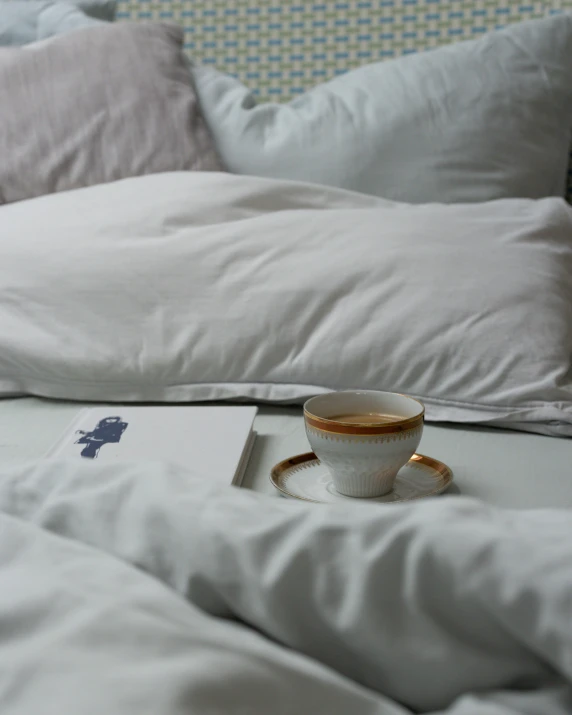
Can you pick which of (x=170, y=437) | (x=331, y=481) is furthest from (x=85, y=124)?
(x=331, y=481)

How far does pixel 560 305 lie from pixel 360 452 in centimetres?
37

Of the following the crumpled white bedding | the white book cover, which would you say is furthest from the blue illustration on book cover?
the crumpled white bedding

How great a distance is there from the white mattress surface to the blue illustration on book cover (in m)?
0.05

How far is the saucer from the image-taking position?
69 centimetres

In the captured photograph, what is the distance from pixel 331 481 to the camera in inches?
29.2

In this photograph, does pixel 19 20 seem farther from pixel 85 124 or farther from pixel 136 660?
pixel 136 660

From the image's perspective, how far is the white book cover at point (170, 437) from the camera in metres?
0.77

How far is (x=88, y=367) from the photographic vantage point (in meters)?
0.98

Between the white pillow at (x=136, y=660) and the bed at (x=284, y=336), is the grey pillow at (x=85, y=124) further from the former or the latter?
the white pillow at (x=136, y=660)

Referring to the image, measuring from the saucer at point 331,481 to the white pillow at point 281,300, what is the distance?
6.0 inches

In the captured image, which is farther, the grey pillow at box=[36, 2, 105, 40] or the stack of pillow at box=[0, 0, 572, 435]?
the grey pillow at box=[36, 2, 105, 40]

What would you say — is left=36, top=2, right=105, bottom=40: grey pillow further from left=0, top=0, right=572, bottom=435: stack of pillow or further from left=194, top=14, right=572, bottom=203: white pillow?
left=194, top=14, right=572, bottom=203: white pillow

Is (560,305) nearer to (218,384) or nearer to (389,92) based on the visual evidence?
(218,384)

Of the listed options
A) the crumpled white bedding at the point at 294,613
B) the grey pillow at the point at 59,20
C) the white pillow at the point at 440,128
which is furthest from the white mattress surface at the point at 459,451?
the grey pillow at the point at 59,20
